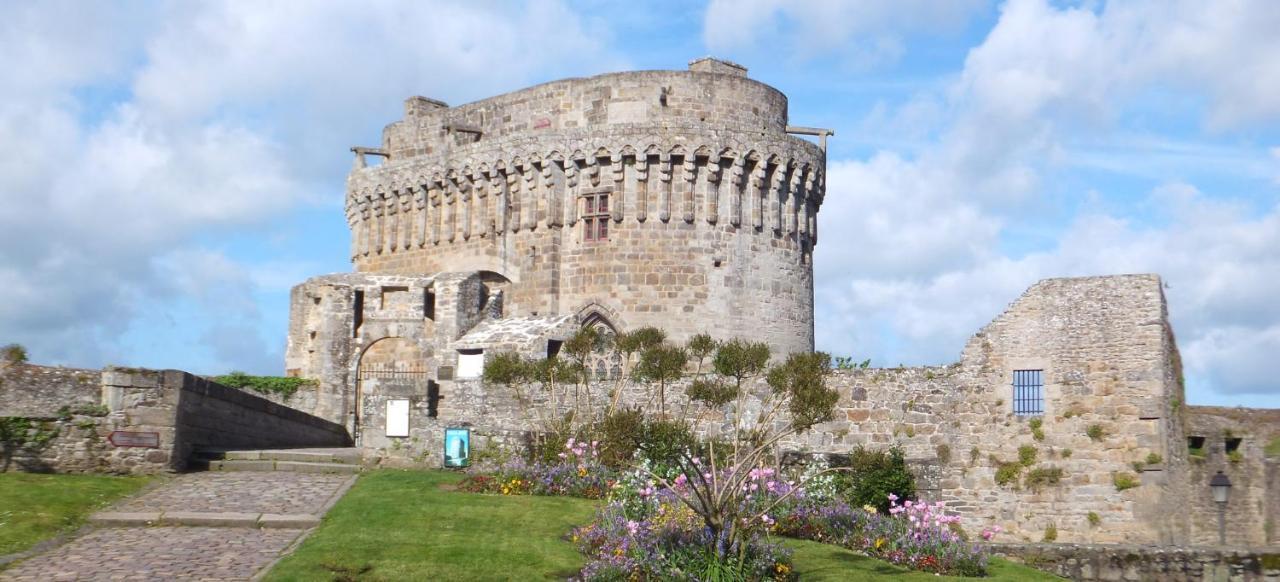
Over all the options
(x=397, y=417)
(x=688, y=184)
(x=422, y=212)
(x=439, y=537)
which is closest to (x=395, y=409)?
(x=397, y=417)

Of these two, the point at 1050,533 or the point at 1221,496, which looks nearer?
the point at 1221,496

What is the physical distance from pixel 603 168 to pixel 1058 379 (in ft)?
49.8

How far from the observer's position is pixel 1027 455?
22.9m

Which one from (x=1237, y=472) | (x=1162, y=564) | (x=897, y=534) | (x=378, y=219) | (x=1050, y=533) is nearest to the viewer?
(x=1162, y=564)

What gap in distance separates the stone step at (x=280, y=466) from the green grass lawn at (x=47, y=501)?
6.22ft

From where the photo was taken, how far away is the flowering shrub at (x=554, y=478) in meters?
20.5

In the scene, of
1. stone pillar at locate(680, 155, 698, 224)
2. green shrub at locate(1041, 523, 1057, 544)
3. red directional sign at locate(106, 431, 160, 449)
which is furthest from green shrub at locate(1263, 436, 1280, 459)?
red directional sign at locate(106, 431, 160, 449)

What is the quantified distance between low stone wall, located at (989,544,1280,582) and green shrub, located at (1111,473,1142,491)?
5111mm

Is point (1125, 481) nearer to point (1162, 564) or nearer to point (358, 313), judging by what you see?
point (1162, 564)

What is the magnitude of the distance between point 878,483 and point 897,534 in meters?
3.64

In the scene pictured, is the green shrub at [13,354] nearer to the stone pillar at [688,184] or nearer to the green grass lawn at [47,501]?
the green grass lawn at [47,501]

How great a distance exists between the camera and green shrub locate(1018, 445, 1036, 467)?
22.9m

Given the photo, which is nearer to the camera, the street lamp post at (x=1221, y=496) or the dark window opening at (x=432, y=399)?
the street lamp post at (x=1221, y=496)

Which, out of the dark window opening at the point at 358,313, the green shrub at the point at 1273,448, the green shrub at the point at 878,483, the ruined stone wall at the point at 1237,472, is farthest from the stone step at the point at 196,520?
the dark window opening at the point at 358,313
